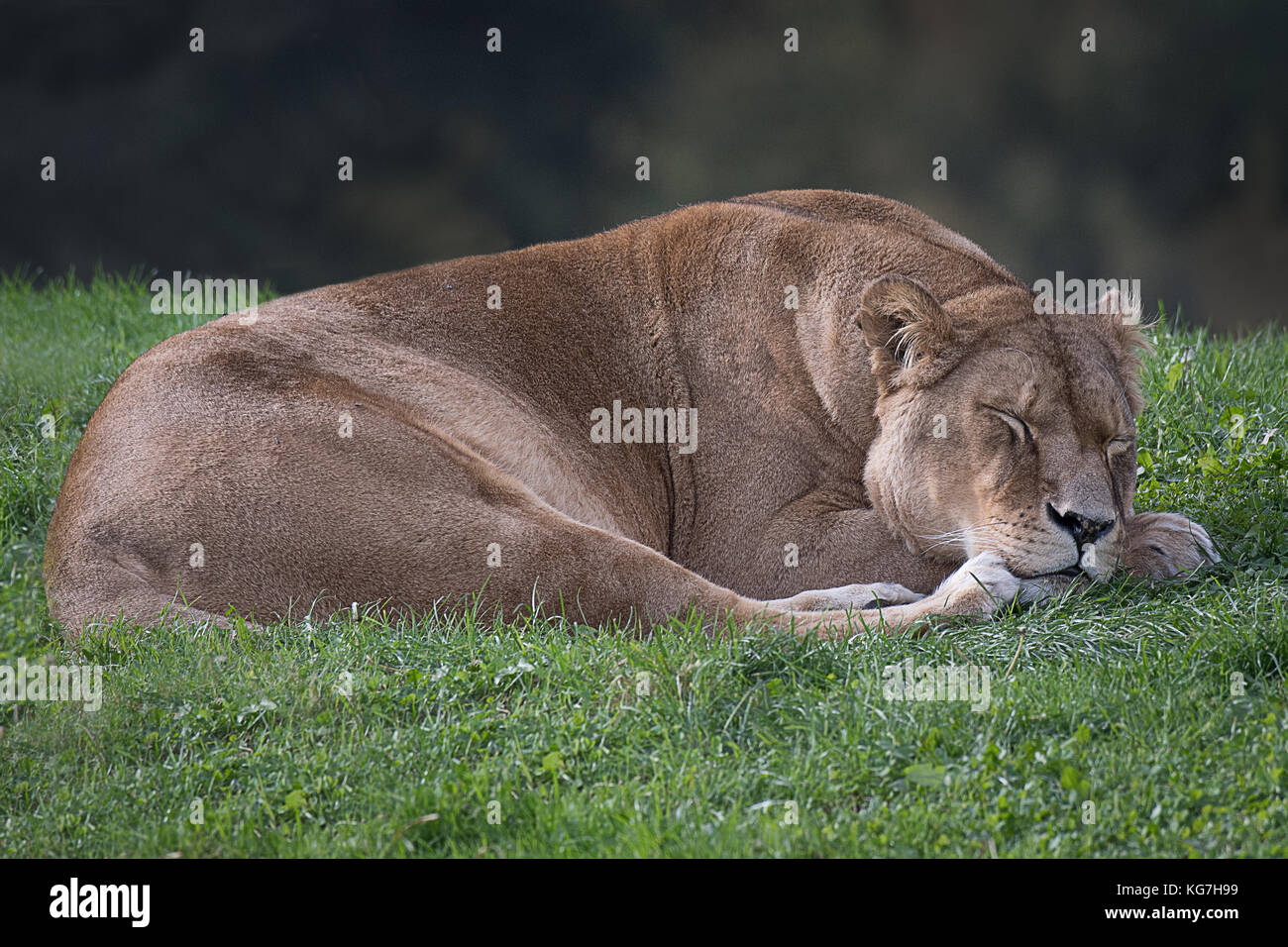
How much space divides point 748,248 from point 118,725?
2.75 meters

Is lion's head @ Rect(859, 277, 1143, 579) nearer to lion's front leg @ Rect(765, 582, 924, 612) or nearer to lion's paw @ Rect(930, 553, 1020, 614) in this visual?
lion's paw @ Rect(930, 553, 1020, 614)

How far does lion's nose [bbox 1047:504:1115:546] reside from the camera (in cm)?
429

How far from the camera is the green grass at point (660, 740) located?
3.01 metres

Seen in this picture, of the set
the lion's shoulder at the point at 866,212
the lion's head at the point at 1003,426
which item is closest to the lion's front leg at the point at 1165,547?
the lion's head at the point at 1003,426

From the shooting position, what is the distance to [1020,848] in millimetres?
2893

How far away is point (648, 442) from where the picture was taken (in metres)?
5.00

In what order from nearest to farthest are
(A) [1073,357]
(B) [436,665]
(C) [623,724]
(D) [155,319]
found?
(C) [623,724] < (B) [436,665] < (A) [1073,357] < (D) [155,319]

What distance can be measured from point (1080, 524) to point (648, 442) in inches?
60.7

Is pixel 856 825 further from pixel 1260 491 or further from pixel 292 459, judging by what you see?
pixel 1260 491

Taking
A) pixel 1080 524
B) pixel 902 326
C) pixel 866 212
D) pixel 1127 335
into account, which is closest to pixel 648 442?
pixel 902 326

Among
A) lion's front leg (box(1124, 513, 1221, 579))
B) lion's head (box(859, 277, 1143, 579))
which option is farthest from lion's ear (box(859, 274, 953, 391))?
lion's front leg (box(1124, 513, 1221, 579))

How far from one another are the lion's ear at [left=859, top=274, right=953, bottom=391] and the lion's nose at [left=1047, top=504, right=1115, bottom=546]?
675mm

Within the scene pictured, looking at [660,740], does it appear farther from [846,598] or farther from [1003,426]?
[1003,426]
